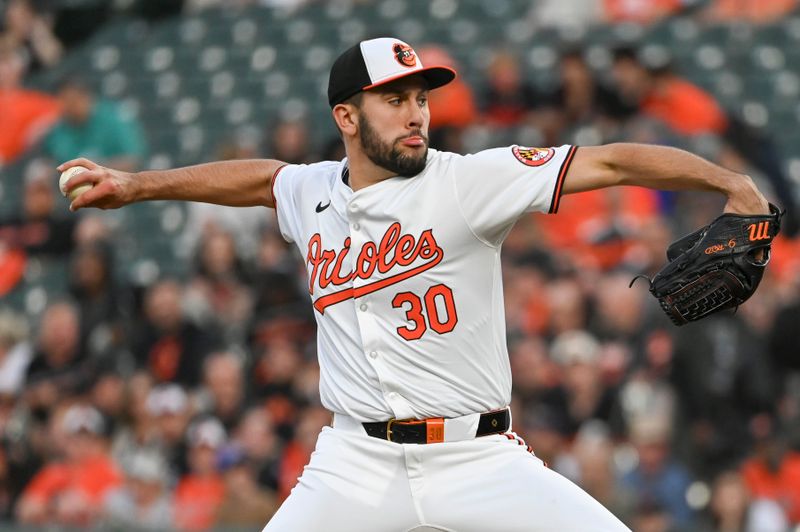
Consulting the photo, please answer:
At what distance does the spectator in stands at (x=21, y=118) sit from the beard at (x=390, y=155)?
707cm

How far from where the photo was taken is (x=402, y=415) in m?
4.50

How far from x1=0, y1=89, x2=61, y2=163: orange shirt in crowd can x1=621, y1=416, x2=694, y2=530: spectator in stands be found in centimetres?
599

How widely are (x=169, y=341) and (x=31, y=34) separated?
4793 millimetres

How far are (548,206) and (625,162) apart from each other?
33cm

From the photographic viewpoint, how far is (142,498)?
8.06 metres

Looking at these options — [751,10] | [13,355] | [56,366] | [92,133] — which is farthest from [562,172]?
[751,10]

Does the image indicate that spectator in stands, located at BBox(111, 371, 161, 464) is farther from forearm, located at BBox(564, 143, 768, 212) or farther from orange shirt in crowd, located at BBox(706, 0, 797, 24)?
orange shirt in crowd, located at BBox(706, 0, 797, 24)

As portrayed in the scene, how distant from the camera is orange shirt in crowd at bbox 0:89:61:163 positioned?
11453mm

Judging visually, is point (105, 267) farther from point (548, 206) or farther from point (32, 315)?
point (548, 206)

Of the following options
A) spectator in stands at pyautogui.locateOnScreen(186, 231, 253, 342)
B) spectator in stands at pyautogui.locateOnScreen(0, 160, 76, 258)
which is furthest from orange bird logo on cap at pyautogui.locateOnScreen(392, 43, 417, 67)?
spectator in stands at pyautogui.locateOnScreen(0, 160, 76, 258)

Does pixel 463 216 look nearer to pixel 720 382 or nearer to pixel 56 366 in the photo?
pixel 720 382

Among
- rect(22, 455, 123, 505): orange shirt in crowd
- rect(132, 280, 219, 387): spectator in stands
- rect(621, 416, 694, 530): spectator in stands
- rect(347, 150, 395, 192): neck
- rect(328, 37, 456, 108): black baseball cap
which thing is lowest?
rect(621, 416, 694, 530): spectator in stands

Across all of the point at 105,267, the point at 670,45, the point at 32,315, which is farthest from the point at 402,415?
the point at 670,45

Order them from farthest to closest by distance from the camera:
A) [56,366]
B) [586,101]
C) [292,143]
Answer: [586,101] < [292,143] < [56,366]
